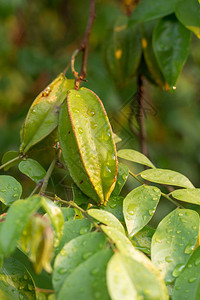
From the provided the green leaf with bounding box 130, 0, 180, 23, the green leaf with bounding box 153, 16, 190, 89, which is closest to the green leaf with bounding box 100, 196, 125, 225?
the green leaf with bounding box 153, 16, 190, 89

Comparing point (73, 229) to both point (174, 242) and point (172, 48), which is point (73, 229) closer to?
point (174, 242)

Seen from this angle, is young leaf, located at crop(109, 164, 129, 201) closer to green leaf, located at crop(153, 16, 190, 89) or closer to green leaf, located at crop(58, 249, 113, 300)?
green leaf, located at crop(58, 249, 113, 300)

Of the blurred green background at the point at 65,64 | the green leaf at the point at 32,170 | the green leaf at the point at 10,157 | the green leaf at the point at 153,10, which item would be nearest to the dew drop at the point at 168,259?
the green leaf at the point at 32,170

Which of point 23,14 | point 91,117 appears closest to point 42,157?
point 91,117

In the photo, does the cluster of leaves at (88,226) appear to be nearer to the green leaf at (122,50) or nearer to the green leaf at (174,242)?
the green leaf at (174,242)

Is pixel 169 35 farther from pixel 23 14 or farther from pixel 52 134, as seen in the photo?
pixel 23 14
